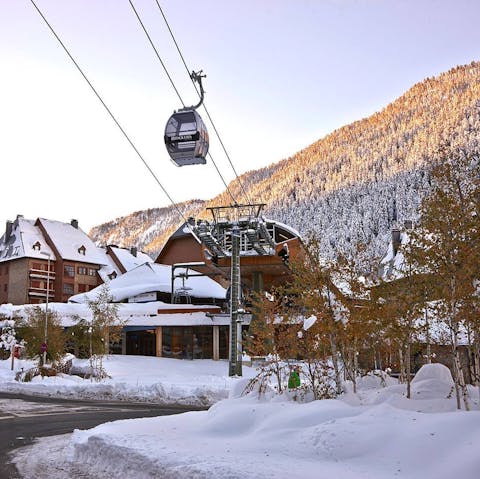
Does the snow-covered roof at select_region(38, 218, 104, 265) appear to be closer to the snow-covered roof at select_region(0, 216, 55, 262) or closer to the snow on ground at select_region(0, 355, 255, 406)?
the snow-covered roof at select_region(0, 216, 55, 262)

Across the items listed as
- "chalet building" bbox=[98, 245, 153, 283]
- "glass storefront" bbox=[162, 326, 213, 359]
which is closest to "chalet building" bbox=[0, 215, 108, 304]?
"chalet building" bbox=[98, 245, 153, 283]

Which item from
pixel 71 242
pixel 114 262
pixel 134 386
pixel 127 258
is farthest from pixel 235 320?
pixel 114 262

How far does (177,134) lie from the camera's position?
14.8 metres

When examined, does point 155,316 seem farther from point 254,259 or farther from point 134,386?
point 134,386

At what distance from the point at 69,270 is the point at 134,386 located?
52190mm

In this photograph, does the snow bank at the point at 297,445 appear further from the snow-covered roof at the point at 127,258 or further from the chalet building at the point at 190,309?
the snow-covered roof at the point at 127,258

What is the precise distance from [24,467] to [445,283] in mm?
8763

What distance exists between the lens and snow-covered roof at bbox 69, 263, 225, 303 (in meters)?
56.9

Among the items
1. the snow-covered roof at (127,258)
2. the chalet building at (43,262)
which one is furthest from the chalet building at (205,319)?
the snow-covered roof at (127,258)

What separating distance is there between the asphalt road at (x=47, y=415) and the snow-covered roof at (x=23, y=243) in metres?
51.2

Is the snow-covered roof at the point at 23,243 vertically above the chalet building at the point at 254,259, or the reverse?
the snow-covered roof at the point at 23,243

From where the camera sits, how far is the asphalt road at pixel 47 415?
43.4 feet

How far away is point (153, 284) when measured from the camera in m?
57.5

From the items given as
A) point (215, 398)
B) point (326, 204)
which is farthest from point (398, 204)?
point (215, 398)
